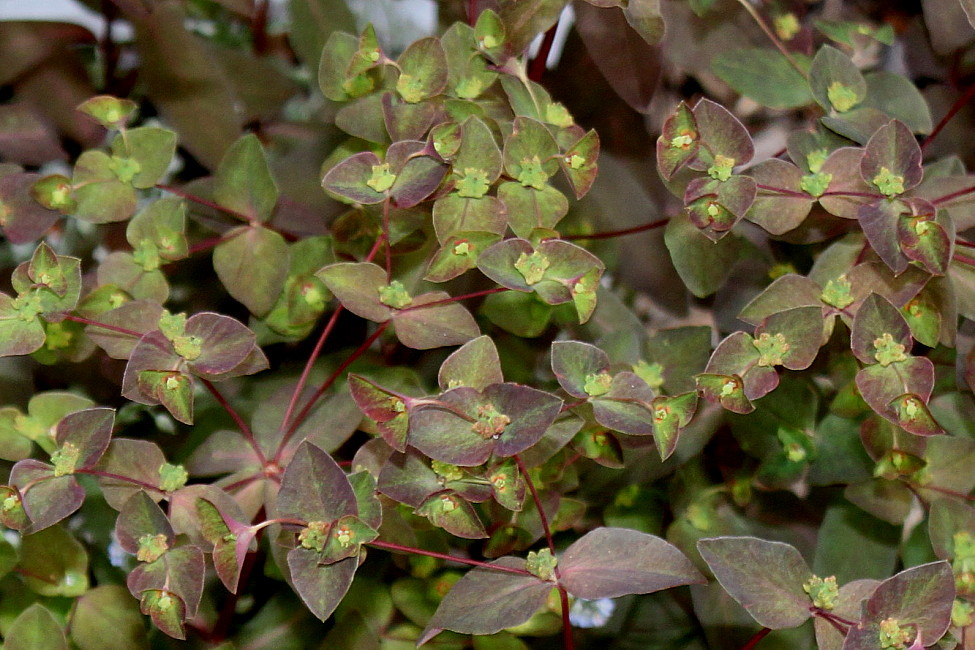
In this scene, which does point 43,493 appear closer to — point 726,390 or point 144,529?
point 144,529

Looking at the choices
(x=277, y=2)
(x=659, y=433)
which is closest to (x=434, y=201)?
(x=659, y=433)

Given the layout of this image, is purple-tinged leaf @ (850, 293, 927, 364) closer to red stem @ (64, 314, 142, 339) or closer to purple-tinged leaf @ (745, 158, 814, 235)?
purple-tinged leaf @ (745, 158, 814, 235)

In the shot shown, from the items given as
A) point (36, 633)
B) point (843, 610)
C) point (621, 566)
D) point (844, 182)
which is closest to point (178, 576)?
point (36, 633)

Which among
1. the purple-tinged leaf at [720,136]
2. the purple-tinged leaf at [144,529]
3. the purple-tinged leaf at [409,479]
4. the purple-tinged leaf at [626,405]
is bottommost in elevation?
the purple-tinged leaf at [144,529]

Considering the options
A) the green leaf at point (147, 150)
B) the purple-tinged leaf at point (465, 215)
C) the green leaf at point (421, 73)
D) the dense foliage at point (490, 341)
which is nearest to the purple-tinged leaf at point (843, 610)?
the dense foliage at point (490, 341)

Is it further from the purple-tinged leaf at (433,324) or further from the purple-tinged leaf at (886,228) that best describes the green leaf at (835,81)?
the purple-tinged leaf at (433,324)

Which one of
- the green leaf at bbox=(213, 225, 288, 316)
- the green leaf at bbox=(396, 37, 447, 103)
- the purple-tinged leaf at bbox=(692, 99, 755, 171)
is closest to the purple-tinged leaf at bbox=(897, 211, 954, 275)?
the purple-tinged leaf at bbox=(692, 99, 755, 171)
